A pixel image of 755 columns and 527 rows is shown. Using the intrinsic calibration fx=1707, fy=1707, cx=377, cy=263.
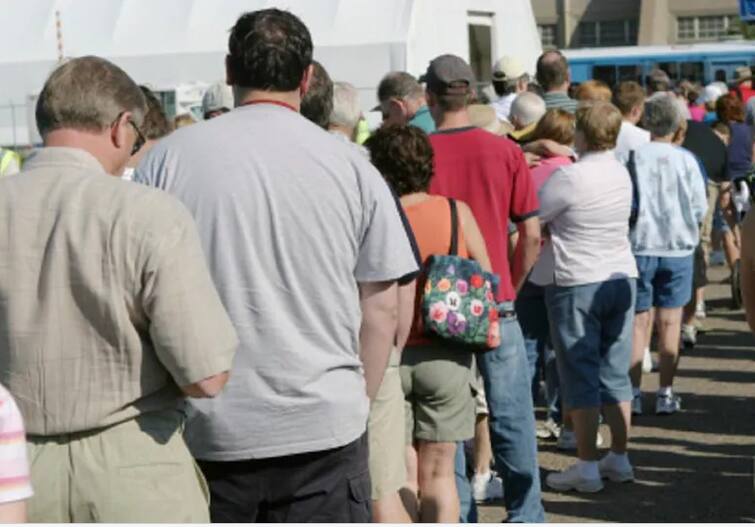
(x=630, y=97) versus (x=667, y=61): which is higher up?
(x=630, y=97)

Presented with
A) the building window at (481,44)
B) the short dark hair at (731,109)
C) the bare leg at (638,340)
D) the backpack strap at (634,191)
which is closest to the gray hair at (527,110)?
the backpack strap at (634,191)

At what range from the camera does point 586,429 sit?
828 cm

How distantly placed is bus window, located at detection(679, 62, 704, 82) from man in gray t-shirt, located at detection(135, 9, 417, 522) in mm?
39660

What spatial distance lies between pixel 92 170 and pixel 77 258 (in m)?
0.23

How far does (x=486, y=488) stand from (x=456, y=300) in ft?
7.73

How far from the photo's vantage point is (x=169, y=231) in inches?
145

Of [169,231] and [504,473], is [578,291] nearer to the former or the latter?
[504,473]

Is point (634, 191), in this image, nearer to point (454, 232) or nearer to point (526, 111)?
point (526, 111)

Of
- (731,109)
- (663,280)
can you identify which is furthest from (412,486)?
(731,109)

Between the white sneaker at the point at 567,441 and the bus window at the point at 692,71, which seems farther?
the bus window at the point at 692,71

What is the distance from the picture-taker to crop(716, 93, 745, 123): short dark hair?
15.4 meters

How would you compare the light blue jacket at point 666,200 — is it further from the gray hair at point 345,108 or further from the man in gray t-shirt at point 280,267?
the man in gray t-shirt at point 280,267

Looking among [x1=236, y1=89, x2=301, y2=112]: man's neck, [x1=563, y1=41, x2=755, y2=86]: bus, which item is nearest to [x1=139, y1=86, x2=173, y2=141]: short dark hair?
[x1=236, y1=89, x2=301, y2=112]: man's neck

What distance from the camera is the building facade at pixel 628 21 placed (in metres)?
71.8
